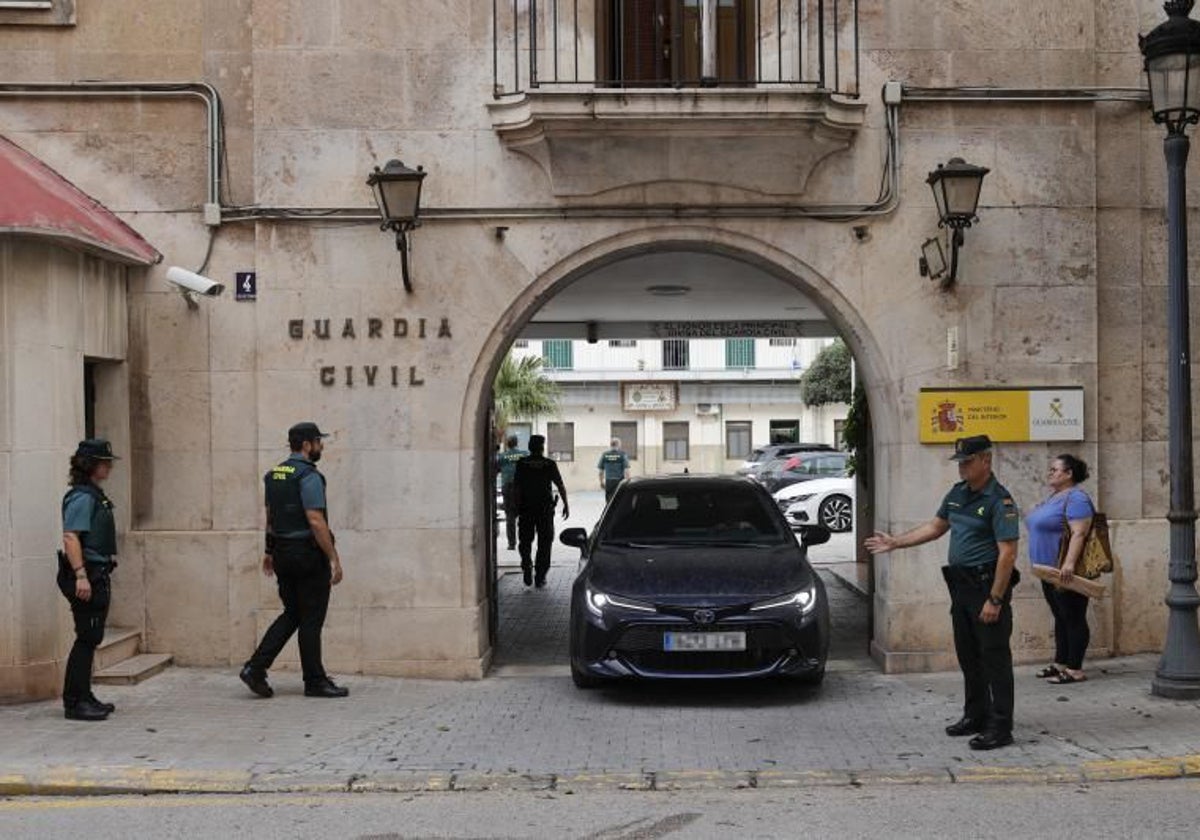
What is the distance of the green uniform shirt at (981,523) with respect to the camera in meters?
7.12

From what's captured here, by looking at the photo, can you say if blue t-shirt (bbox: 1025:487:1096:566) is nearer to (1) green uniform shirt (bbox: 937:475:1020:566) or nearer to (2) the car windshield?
(1) green uniform shirt (bbox: 937:475:1020:566)

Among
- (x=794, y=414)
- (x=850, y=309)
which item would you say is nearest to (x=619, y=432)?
(x=794, y=414)

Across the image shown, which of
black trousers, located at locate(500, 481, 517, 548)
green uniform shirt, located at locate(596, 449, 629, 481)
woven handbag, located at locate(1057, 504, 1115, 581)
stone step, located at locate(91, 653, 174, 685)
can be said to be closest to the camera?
woven handbag, located at locate(1057, 504, 1115, 581)

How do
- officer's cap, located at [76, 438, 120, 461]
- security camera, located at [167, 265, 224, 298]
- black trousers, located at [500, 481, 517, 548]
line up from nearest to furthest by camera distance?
officer's cap, located at [76, 438, 120, 461] → security camera, located at [167, 265, 224, 298] → black trousers, located at [500, 481, 517, 548]

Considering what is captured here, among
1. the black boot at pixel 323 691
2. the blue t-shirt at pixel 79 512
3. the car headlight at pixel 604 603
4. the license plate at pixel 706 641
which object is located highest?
the blue t-shirt at pixel 79 512

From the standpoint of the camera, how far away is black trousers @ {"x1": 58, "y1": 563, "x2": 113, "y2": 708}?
787 centimetres

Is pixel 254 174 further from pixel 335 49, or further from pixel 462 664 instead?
pixel 462 664

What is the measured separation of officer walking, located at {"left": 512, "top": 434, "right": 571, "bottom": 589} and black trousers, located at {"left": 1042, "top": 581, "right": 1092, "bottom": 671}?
291 inches

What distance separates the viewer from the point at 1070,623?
29.8 ft

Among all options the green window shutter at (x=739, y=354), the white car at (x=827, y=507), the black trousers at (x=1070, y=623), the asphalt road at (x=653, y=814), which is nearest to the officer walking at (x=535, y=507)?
the black trousers at (x=1070, y=623)

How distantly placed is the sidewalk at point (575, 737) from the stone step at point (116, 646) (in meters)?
0.38

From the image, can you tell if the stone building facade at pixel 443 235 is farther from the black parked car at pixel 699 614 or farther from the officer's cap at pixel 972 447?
the officer's cap at pixel 972 447

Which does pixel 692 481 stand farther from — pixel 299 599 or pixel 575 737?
pixel 299 599

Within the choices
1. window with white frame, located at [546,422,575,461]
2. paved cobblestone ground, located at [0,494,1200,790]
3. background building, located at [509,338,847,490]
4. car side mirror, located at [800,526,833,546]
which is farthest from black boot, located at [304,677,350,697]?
background building, located at [509,338,847,490]
